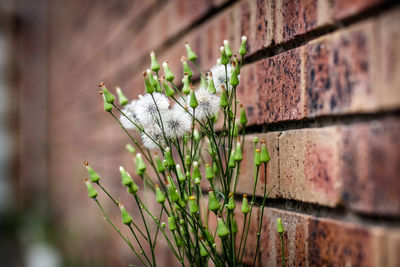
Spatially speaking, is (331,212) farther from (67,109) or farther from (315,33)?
(67,109)

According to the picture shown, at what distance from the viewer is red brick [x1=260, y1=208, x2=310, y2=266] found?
69 cm

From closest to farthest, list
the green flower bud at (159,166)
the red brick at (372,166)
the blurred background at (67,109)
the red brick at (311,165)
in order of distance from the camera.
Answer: the red brick at (372,166) → the red brick at (311,165) → the green flower bud at (159,166) → the blurred background at (67,109)

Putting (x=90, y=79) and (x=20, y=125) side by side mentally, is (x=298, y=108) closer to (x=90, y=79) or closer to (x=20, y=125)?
(x=90, y=79)

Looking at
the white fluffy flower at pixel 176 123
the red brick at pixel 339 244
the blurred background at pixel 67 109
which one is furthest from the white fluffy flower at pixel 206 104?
the blurred background at pixel 67 109

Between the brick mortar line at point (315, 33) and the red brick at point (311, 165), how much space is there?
0.14m

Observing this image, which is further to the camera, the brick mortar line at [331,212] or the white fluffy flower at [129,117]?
the white fluffy flower at [129,117]

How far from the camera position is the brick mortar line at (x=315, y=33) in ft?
1.70

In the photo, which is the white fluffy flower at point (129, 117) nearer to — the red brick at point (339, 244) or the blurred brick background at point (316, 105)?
the blurred brick background at point (316, 105)

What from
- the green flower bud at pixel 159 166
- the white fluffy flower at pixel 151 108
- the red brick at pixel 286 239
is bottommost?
the red brick at pixel 286 239

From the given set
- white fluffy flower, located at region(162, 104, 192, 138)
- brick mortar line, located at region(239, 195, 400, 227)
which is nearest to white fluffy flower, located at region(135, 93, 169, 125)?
white fluffy flower, located at region(162, 104, 192, 138)

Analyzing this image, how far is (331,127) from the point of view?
2.02ft

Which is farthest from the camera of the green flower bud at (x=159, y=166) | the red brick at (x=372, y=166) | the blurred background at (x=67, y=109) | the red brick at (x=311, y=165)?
the blurred background at (x=67, y=109)

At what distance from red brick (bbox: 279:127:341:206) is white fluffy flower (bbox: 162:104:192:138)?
18 cm

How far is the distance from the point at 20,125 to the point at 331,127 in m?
5.84
